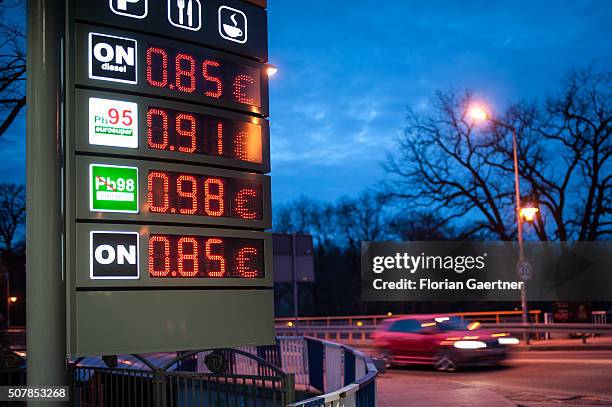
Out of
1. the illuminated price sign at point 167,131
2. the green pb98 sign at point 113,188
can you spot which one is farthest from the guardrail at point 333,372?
the illuminated price sign at point 167,131

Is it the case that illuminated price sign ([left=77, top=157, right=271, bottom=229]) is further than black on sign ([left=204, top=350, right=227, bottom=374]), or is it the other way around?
black on sign ([left=204, top=350, right=227, bottom=374])

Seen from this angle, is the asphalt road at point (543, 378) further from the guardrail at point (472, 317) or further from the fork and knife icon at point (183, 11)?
the guardrail at point (472, 317)

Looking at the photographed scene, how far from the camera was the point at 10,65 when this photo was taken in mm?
19328

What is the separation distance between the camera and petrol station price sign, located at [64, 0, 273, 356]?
7230 mm

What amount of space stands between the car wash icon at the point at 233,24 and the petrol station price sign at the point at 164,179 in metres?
0.02

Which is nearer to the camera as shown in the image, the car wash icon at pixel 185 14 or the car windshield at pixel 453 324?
the car wash icon at pixel 185 14

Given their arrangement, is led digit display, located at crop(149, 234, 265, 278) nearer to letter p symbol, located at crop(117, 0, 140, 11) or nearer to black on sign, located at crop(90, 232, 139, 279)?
black on sign, located at crop(90, 232, 139, 279)

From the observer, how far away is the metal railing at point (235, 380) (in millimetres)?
9383

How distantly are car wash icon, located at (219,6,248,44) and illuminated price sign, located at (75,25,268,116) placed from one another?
0.26m

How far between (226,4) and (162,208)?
248 cm

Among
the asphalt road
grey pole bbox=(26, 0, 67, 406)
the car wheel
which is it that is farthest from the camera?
the car wheel

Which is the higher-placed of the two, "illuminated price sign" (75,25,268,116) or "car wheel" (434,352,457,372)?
"illuminated price sign" (75,25,268,116)

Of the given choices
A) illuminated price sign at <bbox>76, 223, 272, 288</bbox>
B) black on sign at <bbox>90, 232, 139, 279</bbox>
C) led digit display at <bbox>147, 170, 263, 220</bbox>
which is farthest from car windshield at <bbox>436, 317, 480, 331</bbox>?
black on sign at <bbox>90, 232, 139, 279</bbox>

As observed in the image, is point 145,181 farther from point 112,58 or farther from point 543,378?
point 543,378
